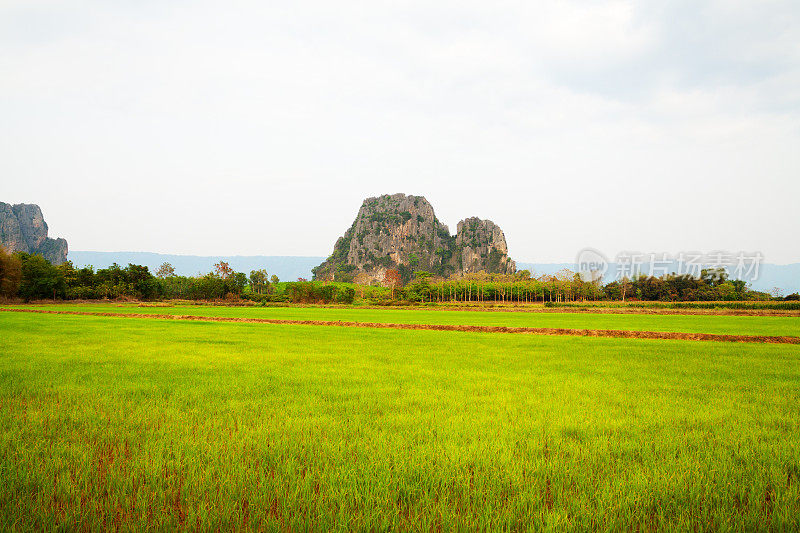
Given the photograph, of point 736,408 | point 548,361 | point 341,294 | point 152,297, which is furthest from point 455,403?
point 152,297

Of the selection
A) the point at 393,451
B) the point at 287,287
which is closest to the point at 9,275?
the point at 287,287

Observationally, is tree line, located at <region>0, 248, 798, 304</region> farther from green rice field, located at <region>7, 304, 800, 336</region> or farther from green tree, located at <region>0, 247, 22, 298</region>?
green rice field, located at <region>7, 304, 800, 336</region>

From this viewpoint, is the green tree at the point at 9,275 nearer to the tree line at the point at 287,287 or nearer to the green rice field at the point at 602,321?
the tree line at the point at 287,287

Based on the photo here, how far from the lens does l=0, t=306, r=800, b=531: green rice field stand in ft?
9.22

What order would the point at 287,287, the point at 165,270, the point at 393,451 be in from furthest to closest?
the point at 165,270 < the point at 287,287 < the point at 393,451

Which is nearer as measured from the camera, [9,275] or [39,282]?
[9,275]

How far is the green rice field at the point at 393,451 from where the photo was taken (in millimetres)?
2811

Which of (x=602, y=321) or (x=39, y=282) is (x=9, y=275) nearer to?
(x=39, y=282)

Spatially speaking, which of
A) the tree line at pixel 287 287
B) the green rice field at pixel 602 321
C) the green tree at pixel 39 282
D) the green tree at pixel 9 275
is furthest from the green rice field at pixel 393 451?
the tree line at pixel 287 287

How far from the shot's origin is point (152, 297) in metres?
82.0

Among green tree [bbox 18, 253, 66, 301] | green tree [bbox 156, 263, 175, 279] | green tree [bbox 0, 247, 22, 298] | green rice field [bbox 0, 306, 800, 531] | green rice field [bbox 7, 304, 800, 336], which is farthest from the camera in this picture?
green tree [bbox 156, 263, 175, 279]

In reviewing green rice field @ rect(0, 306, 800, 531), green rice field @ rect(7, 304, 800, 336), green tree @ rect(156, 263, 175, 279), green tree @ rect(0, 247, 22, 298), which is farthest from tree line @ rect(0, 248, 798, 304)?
green rice field @ rect(0, 306, 800, 531)

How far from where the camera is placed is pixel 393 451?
3.98m

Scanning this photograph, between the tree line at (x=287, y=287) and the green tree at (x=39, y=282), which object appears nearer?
the green tree at (x=39, y=282)
